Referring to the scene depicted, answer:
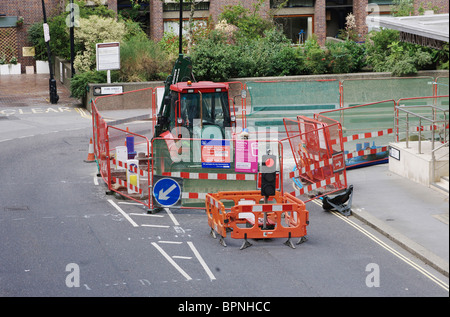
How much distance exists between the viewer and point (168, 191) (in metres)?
16.2

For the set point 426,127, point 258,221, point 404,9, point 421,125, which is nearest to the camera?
point 258,221

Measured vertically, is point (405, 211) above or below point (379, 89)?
below

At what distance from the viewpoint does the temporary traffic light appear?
13.7m

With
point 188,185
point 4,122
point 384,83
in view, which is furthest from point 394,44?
point 188,185

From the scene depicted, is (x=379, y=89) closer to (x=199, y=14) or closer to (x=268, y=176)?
(x=268, y=176)

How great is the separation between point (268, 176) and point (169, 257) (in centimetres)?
245

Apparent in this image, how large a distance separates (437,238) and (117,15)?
3593cm

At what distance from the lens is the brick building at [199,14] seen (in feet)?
152

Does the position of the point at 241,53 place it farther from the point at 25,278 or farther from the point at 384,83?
the point at 25,278

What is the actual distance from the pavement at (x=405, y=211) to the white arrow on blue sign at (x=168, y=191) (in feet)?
12.8

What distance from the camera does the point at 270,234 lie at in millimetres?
13727

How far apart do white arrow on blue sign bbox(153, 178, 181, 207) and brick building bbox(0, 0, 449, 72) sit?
1231 inches

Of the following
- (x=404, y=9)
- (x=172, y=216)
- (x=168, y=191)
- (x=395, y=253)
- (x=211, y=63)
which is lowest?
(x=395, y=253)

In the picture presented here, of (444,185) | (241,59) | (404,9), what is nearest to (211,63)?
(241,59)
